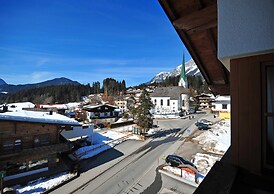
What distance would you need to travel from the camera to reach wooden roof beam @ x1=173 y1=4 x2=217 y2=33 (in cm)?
271

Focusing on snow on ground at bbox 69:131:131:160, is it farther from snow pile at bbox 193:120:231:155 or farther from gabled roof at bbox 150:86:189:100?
gabled roof at bbox 150:86:189:100

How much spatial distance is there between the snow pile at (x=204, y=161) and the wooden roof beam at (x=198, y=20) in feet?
35.9

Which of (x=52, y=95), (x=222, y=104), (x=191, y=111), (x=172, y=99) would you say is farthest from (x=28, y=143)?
(x=52, y=95)

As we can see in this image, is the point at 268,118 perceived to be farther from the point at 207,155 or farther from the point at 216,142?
the point at 216,142

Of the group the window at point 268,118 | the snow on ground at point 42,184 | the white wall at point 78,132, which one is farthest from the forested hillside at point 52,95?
the window at point 268,118

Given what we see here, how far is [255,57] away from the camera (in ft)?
5.84

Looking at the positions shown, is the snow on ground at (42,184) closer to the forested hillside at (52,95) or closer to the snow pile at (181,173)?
the snow pile at (181,173)

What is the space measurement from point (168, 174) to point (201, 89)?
66.1 m

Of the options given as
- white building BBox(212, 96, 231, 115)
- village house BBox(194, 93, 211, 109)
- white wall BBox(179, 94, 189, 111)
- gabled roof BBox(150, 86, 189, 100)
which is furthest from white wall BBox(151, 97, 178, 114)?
village house BBox(194, 93, 211, 109)

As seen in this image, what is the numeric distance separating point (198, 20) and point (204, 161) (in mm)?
12976

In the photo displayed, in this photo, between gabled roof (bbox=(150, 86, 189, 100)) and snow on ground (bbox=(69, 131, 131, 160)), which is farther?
gabled roof (bbox=(150, 86, 189, 100))

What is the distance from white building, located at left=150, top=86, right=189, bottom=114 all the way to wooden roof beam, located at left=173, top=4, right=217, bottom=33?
42.3 metres

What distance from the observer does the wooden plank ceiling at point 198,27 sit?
2.73m

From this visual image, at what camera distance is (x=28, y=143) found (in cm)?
1180
